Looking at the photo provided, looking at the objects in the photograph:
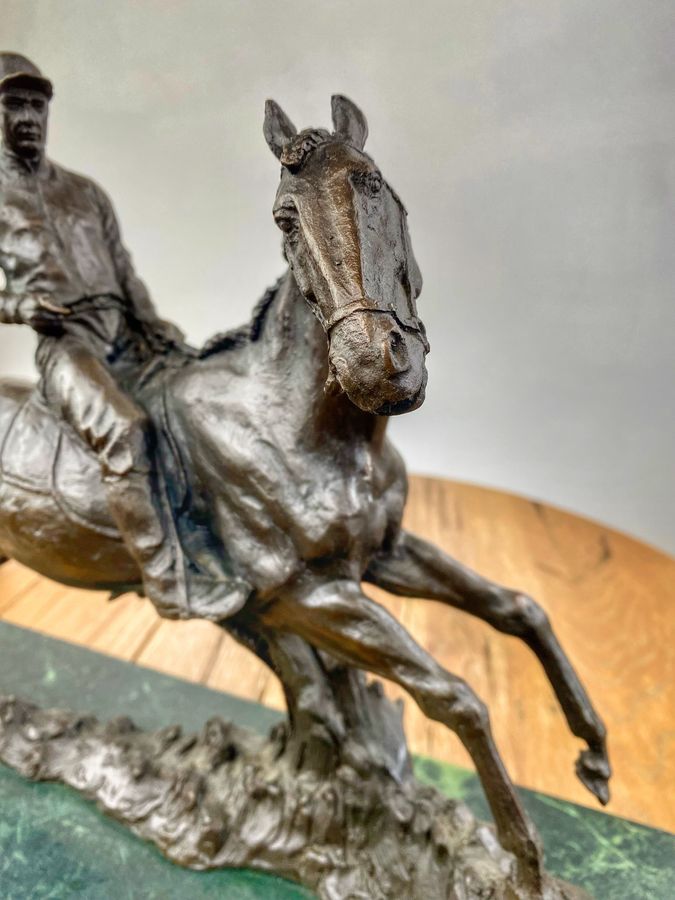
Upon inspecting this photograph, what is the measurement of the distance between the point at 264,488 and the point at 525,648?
136 cm

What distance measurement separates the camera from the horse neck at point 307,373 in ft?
3.56

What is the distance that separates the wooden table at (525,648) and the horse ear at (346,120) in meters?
1.42

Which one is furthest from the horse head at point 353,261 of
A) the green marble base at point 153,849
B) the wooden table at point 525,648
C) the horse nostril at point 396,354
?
the wooden table at point 525,648

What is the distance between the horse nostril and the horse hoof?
82 centimetres

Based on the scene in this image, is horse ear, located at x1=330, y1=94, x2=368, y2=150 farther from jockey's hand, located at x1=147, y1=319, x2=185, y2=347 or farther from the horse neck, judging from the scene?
jockey's hand, located at x1=147, y1=319, x2=185, y2=347

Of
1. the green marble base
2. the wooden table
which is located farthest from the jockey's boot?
the wooden table

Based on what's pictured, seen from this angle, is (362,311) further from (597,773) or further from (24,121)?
(597,773)

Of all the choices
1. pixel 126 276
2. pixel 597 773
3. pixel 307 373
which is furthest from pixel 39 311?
pixel 597 773

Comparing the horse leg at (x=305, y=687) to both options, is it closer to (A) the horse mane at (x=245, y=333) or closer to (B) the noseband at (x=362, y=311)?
(A) the horse mane at (x=245, y=333)

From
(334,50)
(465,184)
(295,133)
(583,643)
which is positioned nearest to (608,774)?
(583,643)

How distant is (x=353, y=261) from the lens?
0.87 m

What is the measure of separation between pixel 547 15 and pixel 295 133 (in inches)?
23.6

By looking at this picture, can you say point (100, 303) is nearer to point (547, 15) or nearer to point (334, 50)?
point (334, 50)

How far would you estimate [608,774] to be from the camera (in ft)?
4.25
